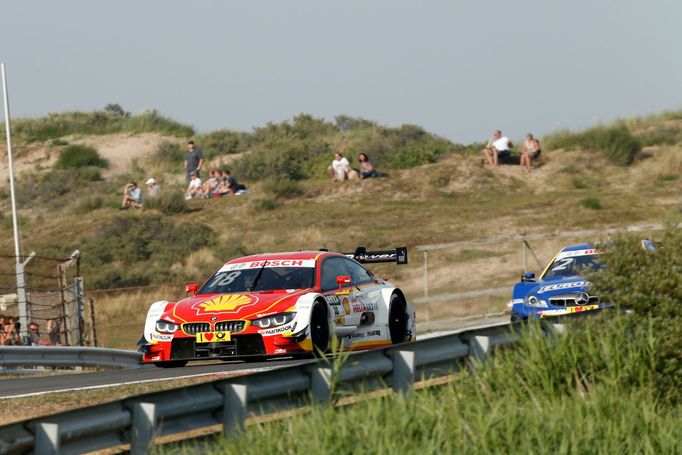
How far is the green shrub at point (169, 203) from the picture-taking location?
45250mm

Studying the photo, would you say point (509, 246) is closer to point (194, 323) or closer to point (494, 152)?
point (494, 152)

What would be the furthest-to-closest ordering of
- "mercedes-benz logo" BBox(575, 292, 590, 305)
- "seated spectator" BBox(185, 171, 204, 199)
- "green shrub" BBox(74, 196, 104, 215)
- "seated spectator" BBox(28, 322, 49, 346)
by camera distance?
"green shrub" BBox(74, 196, 104, 215), "seated spectator" BBox(185, 171, 204, 199), "seated spectator" BBox(28, 322, 49, 346), "mercedes-benz logo" BBox(575, 292, 590, 305)

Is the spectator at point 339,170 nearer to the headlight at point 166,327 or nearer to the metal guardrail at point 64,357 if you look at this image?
the metal guardrail at point 64,357

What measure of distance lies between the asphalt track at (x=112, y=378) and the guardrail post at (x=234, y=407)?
5.15m

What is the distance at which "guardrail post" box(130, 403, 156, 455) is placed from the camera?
790 cm

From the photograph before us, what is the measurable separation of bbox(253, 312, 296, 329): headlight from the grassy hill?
56.5 ft

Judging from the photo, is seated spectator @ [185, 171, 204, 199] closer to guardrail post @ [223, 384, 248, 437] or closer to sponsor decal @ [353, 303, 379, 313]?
sponsor decal @ [353, 303, 379, 313]

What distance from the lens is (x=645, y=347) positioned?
10859 mm

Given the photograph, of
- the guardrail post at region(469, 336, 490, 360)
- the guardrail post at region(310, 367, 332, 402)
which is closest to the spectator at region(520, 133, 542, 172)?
the guardrail post at region(469, 336, 490, 360)

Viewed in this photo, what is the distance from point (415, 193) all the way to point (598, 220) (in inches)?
286

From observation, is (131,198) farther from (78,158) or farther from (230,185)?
(78,158)

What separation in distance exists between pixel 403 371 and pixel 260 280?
7.41 metres

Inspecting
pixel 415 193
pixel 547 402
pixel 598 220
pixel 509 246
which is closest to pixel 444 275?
pixel 509 246

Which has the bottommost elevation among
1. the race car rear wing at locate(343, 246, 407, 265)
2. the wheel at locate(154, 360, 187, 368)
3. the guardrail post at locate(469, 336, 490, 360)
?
the wheel at locate(154, 360, 187, 368)
